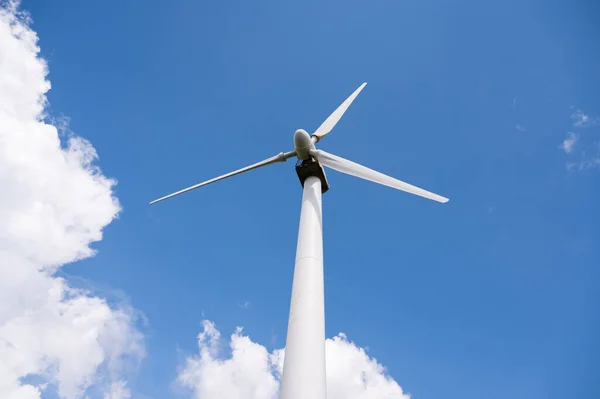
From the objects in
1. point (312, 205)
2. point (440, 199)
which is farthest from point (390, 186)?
point (312, 205)

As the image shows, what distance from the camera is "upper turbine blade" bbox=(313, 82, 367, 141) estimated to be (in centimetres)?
2717

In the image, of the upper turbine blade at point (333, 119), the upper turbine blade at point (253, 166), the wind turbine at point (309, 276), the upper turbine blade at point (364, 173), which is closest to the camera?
the wind turbine at point (309, 276)

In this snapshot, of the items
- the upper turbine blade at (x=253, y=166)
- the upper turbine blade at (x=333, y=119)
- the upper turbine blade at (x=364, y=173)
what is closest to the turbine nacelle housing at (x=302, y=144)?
the upper turbine blade at (x=364, y=173)

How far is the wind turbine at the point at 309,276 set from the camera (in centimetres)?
1146

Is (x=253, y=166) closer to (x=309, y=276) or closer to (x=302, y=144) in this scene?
(x=302, y=144)

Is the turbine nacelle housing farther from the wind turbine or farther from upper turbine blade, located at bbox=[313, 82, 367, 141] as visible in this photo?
upper turbine blade, located at bbox=[313, 82, 367, 141]

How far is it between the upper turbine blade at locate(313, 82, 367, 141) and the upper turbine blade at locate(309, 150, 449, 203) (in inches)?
191

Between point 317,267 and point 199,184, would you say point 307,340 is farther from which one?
point 199,184

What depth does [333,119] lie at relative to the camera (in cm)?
2850

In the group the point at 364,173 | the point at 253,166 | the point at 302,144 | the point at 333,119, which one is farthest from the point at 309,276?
the point at 333,119

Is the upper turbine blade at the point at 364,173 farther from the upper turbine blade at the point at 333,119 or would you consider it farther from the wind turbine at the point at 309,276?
the upper turbine blade at the point at 333,119

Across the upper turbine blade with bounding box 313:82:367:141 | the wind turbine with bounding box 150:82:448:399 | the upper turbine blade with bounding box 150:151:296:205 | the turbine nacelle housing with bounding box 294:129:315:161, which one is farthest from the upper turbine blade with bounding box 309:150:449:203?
the upper turbine blade with bounding box 313:82:367:141

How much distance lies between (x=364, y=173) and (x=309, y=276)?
31.6 feet

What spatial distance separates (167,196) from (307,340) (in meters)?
19.7
